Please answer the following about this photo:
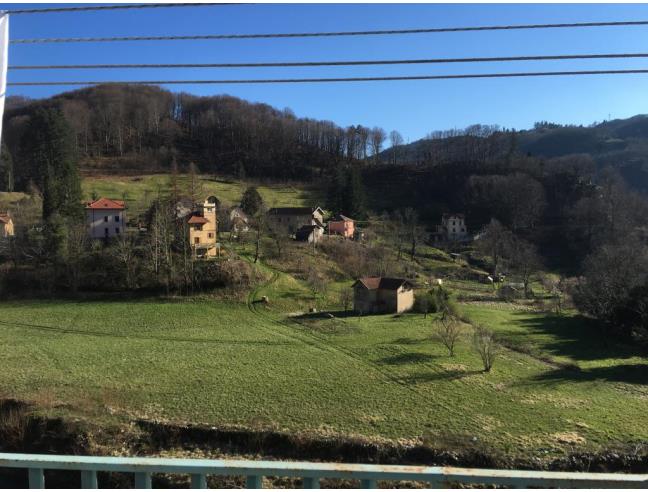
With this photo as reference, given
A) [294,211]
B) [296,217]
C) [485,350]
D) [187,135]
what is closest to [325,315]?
[485,350]

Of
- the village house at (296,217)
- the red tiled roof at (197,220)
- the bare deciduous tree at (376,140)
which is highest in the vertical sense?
the bare deciduous tree at (376,140)

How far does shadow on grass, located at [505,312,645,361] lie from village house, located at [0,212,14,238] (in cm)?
4112

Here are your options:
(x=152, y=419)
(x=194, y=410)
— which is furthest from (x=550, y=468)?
(x=152, y=419)

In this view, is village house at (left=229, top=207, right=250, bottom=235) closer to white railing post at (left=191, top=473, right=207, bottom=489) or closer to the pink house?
the pink house

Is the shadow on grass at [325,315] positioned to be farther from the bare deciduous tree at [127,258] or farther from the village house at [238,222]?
the village house at [238,222]

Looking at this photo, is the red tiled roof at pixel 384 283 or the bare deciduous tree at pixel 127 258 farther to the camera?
the bare deciduous tree at pixel 127 258

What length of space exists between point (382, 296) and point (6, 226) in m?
33.6

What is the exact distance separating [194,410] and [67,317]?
1715cm

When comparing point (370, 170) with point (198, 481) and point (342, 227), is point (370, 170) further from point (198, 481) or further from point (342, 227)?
point (198, 481)

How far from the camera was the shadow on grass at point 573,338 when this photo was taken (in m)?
23.1

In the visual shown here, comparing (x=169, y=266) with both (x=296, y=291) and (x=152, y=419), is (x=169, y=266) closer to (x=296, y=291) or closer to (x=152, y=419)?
(x=296, y=291)

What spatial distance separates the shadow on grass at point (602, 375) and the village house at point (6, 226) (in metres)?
41.7

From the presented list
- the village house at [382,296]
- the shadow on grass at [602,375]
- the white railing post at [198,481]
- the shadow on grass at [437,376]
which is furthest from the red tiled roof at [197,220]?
the white railing post at [198,481]

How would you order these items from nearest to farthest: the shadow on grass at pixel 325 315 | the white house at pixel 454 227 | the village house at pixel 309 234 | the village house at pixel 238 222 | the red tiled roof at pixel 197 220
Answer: the shadow on grass at pixel 325 315 → the red tiled roof at pixel 197 220 → the village house at pixel 238 222 → the village house at pixel 309 234 → the white house at pixel 454 227
